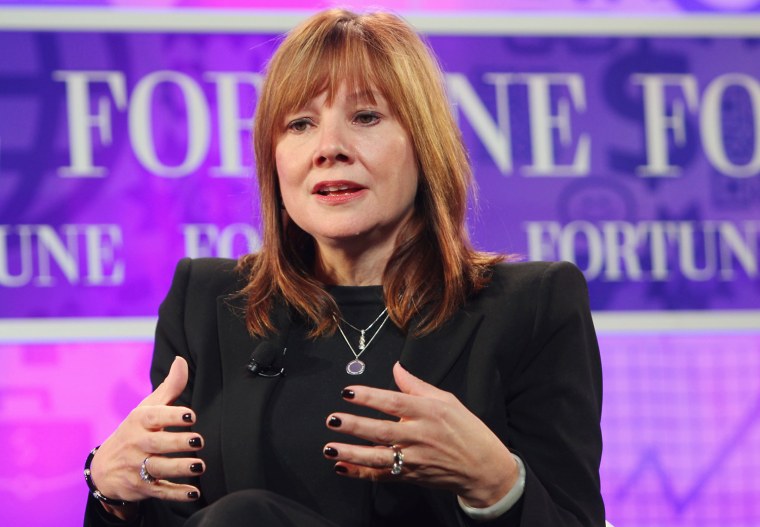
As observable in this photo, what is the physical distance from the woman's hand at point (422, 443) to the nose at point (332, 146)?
46cm

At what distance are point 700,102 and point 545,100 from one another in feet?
1.37

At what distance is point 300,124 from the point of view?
1771mm

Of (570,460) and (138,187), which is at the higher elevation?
(138,187)

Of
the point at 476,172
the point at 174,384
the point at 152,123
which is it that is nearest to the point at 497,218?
the point at 476,172

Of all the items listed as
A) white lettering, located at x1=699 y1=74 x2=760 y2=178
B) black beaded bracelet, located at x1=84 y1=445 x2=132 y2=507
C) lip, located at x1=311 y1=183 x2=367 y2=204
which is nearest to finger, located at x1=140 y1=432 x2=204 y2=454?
black beaded bracelet, located at x1=84 y1=445 x2=132 y2=507

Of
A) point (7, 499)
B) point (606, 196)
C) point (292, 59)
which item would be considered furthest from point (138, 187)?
point (606, 196)

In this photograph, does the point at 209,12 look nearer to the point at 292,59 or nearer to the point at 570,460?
the point at 292,59

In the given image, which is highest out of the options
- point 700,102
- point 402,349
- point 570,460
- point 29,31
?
point 29,31

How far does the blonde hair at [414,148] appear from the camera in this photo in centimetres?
174

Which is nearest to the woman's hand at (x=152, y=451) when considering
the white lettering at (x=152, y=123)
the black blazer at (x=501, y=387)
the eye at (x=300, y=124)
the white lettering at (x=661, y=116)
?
the black blazer at (x=501, y=387)

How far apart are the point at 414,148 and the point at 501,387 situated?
0.41 meters

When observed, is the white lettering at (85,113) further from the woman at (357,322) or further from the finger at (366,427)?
the finger at (366,427)

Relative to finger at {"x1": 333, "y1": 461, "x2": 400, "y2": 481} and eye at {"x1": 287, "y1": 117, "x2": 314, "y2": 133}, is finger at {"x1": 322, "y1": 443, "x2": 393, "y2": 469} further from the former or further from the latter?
eye at {"x1": 287, "y1": 117, "x2": 314, "y2": 133}

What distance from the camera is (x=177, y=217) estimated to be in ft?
8.63
